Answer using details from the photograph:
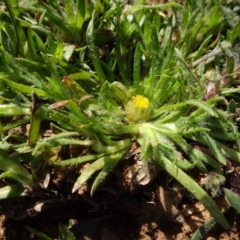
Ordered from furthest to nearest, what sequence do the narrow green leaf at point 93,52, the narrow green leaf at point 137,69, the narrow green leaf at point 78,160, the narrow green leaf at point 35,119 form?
the narrow green leaf at point 137,69 < the narrow green leaf at point 93,52 < the narrow green leaf at point 78,160 < the narrow green leaf at point 35,119

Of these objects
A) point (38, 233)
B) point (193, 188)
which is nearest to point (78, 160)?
point (38, 233)

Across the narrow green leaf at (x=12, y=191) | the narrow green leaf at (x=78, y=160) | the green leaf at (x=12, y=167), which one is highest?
the narrow green leaf at (x=78, y=160)

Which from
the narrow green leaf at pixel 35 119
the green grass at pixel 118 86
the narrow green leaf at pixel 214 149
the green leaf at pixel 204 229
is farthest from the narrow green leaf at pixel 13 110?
the green leaf at pixel 204 229

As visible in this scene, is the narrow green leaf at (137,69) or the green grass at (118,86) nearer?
the green grass at (118,86)

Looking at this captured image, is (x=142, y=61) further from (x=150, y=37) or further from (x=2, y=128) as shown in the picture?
(x=2, y=128)

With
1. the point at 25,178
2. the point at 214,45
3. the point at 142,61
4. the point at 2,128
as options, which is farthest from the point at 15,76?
the point at 214,45

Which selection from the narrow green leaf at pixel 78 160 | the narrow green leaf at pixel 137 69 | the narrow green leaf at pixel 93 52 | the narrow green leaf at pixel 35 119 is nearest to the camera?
the narrow green leaf at pixel 35 119

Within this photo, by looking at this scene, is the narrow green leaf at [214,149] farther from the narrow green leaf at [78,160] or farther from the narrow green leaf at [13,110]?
the narrow green leaf at [13,110]

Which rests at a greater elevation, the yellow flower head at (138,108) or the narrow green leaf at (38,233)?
the yellow flower head at (138,108)

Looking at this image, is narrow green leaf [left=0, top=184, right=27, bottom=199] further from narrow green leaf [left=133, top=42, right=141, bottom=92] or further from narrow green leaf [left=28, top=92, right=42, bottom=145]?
narrow green leaf [left=133, top=42, right=141, bottom=92]

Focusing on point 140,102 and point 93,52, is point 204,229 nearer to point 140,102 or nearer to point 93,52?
point 140,102
